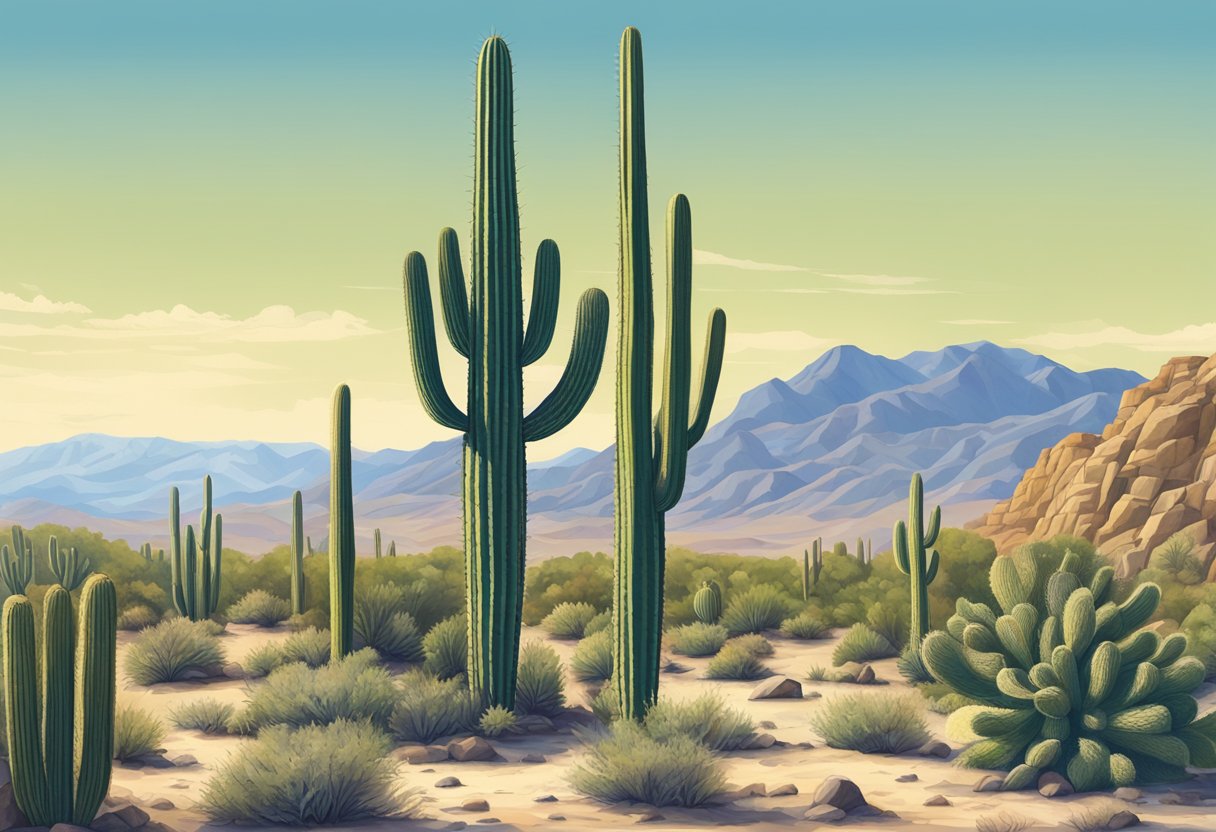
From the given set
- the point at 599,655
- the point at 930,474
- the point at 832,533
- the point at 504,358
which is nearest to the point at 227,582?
the point at 599,655

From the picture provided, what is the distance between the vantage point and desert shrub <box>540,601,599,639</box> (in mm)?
30031

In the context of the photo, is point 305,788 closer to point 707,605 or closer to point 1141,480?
point 707,605

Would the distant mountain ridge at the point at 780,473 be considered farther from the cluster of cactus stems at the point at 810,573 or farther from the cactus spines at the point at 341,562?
the cactus spines at the point at 341,562

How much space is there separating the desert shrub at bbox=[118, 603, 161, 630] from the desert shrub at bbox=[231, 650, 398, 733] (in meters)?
12.2

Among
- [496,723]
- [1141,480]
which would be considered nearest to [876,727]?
[496,723]

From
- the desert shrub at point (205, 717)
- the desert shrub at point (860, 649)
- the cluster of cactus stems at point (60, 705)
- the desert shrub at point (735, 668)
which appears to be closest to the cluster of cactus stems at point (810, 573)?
the desert shrub at point (860, 649)

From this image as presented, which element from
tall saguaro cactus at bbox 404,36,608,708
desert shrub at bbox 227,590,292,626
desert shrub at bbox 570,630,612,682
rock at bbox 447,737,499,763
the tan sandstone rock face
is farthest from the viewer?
the tan sandstone rock face

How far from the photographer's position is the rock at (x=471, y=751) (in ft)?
54.9

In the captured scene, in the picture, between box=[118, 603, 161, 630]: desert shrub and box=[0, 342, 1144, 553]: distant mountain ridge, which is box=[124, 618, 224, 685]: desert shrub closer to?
box=[118, 603, 161, 630]: desert shrub

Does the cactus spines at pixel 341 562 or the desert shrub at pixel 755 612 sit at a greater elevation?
the cactus spines at pixel 341 562

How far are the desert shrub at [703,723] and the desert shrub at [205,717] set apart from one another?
5.45m

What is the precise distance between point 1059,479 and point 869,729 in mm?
30011

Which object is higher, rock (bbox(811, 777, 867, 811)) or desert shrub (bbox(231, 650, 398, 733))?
desert shrub (bbox(231, 650, 398, 733))

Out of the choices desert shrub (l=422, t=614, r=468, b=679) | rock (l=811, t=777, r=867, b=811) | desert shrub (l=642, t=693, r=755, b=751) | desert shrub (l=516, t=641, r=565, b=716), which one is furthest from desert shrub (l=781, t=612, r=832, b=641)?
rock (l=811, t=777, r=867, b=811)
